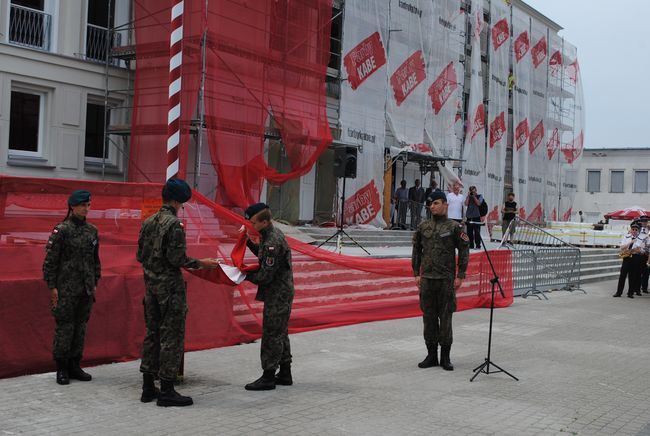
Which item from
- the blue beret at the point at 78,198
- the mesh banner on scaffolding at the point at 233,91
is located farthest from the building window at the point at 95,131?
the blue beret at the point at 78,198

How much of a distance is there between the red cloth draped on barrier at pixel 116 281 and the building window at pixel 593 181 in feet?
214

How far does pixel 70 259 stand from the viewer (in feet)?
21.3

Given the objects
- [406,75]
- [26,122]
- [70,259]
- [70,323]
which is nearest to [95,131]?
[26,122]

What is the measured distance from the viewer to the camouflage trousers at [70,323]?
21.1ft

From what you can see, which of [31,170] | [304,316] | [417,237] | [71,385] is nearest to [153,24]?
[31,170]

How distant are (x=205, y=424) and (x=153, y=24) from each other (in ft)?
48.8

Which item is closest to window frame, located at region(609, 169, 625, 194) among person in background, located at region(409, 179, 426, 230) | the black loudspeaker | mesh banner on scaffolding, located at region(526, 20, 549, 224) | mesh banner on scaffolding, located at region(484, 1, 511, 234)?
mesh banner on scaffolding, located at region(526, 20, 549, 224)

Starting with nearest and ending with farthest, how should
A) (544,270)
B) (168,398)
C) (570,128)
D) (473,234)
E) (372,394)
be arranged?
1. (168,398)
2. (372,394)
3. (544,270)
4. (473,234)
5. (570,128)

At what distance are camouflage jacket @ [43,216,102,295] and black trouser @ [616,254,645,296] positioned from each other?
1363 cm

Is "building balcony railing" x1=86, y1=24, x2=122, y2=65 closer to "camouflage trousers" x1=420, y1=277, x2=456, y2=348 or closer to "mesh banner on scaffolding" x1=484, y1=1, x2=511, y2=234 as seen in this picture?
"camouflage trousers" x1=420, y1=277, x2=456, y2=348

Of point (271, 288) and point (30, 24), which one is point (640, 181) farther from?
point (271, 288)

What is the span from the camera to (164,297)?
5.91 m

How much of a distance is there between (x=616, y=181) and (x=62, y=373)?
228ft

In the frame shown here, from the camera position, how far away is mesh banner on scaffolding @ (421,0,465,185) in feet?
89.3
